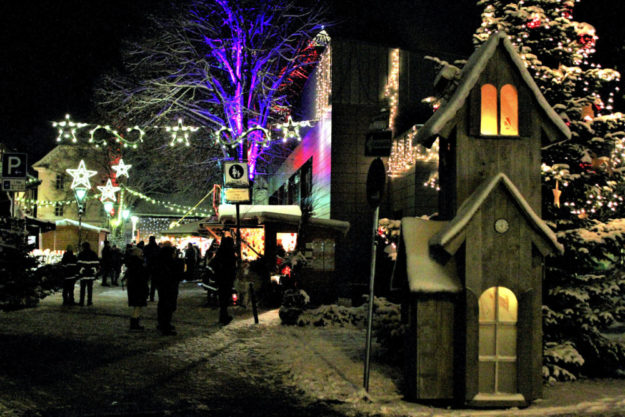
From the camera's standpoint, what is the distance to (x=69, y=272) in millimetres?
16453

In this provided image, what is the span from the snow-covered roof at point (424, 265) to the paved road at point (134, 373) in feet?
5.94

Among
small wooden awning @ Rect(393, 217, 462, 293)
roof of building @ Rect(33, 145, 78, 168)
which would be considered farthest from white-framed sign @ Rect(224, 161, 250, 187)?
roof of building @ Rect(33, 145, 78, 168)

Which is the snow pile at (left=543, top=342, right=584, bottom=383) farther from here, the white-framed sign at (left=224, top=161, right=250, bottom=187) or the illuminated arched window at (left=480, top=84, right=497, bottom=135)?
the white-framed sign at (left=224, top=161, right=250, bottom=187)

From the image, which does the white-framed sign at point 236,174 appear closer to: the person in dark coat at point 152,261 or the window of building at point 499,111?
the person in dark coat at point 152,261

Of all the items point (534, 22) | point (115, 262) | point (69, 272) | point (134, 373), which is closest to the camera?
point (134, 373)

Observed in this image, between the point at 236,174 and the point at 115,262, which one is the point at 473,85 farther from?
the point at 115,262

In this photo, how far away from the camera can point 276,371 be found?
8.52 meters

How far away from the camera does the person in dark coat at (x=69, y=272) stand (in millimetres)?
16406

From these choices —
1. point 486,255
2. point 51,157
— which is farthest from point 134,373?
point 51,157

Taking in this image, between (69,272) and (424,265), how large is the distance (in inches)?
500

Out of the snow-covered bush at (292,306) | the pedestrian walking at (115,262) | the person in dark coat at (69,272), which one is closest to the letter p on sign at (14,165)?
the person in dark coat at (69,272)

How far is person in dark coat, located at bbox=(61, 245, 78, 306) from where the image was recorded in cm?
1641

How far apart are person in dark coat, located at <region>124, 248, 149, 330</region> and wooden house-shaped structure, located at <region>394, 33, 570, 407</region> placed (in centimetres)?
690

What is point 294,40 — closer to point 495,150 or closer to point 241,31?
point 241,31
